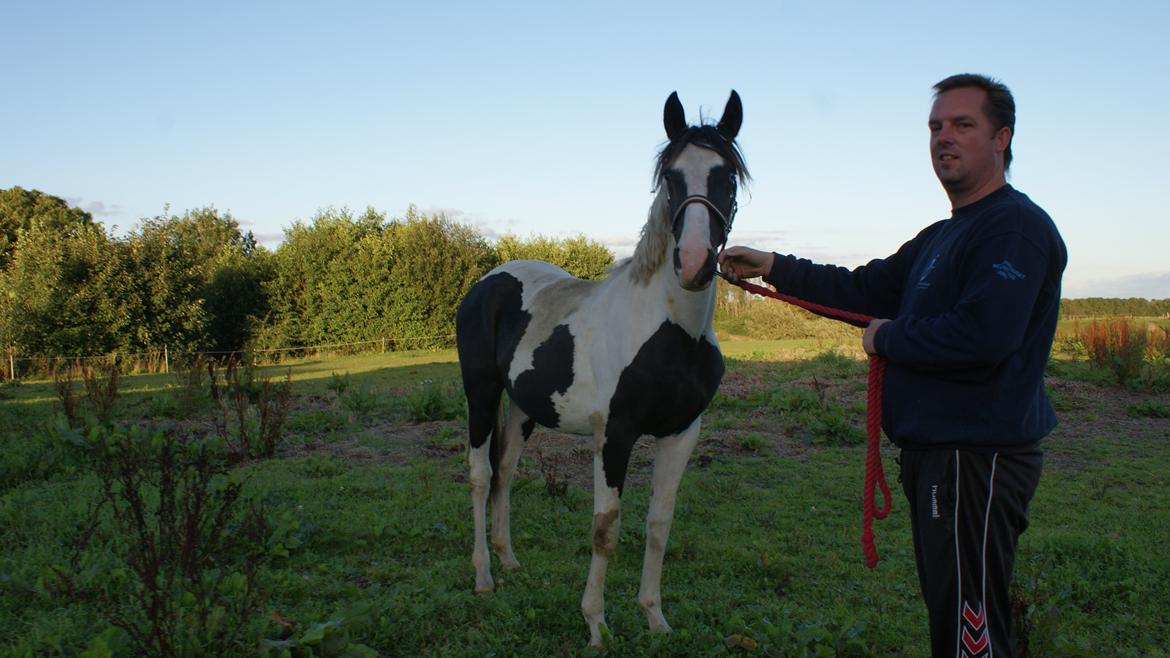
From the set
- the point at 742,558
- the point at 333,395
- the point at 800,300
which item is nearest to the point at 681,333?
the point at 800,300

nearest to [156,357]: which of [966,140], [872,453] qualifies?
[872,453]

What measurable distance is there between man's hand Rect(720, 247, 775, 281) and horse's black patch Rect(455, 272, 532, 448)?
1.71 m

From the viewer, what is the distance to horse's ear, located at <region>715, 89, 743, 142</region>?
10.5ft

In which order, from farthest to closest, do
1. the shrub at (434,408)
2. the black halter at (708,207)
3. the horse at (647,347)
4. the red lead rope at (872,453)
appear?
the shrub at (434,408)
the horse at (647,347)
the black halter at (708,207)
the red lead rope at (872,453)

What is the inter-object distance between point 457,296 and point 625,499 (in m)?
23.6

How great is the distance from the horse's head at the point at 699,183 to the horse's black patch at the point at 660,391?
0.53m

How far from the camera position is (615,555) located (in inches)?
183

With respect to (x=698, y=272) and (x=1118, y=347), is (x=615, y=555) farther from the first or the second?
(x=1118, y=347)

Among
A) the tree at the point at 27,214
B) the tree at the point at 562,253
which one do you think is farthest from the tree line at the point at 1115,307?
→ the tree at the point at 27,214

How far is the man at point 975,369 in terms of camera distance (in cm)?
183

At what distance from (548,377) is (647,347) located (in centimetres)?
75

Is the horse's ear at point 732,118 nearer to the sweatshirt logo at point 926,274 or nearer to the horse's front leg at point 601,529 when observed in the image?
the sweatshirt logo at point 926,274

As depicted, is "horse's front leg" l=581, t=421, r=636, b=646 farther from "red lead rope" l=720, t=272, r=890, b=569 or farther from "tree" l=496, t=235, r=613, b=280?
"tree" l=496, t=235, r=613, b=280

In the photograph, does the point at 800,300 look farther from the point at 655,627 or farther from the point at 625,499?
the point at 625,499
